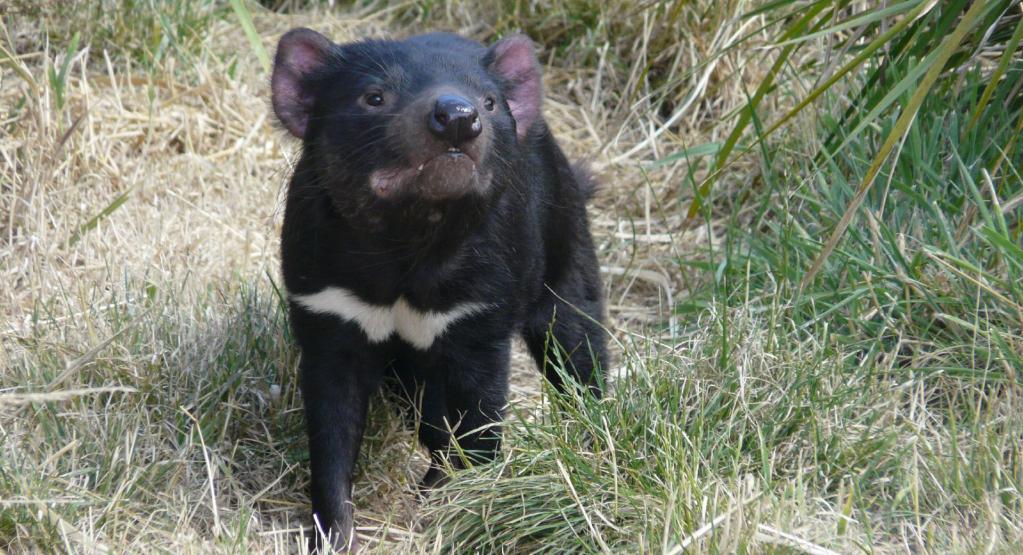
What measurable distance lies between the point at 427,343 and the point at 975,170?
5.66 feet

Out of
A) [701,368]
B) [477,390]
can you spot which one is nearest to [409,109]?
[477,390]

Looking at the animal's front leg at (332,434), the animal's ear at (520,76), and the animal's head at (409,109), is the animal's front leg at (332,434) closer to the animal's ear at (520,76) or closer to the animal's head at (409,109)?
the animal's head at (409,109)

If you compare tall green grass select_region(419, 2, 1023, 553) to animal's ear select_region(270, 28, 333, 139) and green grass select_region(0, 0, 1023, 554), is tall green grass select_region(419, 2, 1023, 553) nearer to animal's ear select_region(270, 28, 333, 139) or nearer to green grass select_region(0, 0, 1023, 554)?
green grass select_region(0, 0, 1023, 554)

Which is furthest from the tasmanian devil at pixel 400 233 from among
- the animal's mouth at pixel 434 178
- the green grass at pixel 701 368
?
the green grass at pixel 701 368

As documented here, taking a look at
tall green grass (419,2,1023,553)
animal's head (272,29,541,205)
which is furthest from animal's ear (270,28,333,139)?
tall green grass (419,2,1023,553)

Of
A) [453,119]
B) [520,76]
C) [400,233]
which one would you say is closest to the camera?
[453,119]

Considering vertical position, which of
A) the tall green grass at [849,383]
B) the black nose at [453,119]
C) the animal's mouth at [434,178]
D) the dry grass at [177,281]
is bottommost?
the dry grass at [177,281]

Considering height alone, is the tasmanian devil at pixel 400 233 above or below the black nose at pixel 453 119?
below

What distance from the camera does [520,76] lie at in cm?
331

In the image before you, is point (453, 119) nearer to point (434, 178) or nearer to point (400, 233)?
point (434, 178)

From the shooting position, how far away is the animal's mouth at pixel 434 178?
110 inches

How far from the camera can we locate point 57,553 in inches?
105

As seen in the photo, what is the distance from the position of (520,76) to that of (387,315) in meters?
0.72

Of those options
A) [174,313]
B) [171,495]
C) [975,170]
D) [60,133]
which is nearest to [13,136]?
[60,133]
